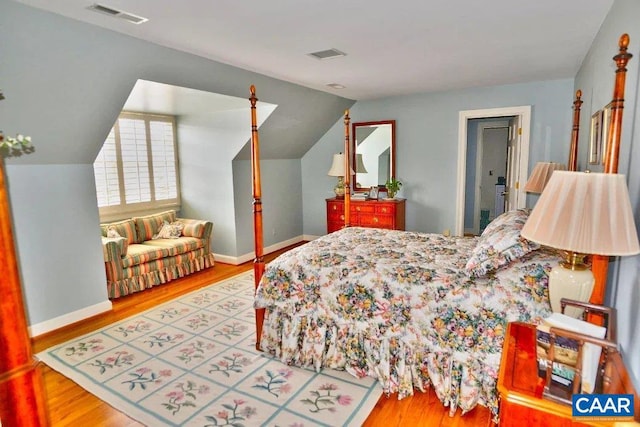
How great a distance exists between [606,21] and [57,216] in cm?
472

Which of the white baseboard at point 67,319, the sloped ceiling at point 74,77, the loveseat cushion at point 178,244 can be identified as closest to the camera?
the sloped ceiling at point 74,77

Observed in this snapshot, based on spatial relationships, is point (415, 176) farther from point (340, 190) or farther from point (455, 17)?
point (455, 17)

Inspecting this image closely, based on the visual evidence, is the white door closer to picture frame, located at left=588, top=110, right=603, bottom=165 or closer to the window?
picture frame, located at left=588, top=110, right=603, bottom=165

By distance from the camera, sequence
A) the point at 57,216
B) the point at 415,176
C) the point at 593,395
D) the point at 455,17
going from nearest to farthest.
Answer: the point at 593,395, the point at 455,17, the point at 57,216, the point at 415,176

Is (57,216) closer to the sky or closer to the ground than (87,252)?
closer to the sky

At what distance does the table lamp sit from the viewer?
1249mm

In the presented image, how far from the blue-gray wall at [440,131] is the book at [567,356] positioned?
13.0 ft

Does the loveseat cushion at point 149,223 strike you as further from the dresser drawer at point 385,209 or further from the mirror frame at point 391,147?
the dresser drawer at point 385,209

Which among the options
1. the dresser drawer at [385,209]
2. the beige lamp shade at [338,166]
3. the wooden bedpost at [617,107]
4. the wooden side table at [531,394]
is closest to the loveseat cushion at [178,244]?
the beige lamp shade at [338,166]

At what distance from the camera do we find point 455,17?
2453mm

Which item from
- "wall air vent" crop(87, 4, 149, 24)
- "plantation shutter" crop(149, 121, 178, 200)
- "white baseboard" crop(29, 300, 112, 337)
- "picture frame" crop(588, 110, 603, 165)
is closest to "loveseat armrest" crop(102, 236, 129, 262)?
"white baseboard" crop(29, 300, 112, 337)

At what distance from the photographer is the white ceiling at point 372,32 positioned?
7.41 feet

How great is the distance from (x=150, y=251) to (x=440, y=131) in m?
4.25

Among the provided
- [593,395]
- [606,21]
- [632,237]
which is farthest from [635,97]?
[593,395]
